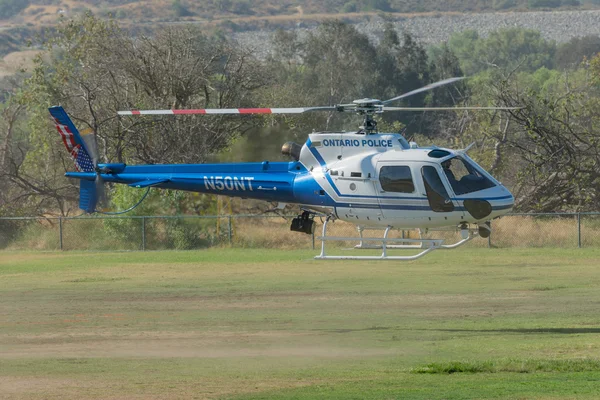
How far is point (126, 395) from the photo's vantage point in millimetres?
15461

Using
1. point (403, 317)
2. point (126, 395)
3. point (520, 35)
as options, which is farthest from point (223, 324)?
point (520, 35)

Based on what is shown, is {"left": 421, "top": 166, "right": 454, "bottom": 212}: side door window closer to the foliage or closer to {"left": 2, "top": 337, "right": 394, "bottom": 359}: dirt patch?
{"left": 2, "top": 337, "right": 394, "bottom": 359}: dirt patch

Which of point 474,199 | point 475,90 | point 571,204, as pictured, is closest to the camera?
point 474,199

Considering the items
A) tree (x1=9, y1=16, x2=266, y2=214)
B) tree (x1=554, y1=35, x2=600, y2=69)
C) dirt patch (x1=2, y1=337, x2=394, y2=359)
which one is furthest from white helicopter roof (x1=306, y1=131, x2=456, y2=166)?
tree (x1=554, y1=35, x2=600, y2=69)

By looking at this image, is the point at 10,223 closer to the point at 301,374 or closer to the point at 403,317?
the point at 403,317

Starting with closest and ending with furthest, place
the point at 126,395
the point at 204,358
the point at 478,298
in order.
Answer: the point at 126,395, the point at 204,358, the point at 478,298

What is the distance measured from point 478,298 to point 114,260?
52.8ft

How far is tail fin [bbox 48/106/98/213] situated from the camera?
26.2 meters

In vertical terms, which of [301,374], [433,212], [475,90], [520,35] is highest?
[520,35]

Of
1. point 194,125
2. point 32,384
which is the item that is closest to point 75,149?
point 32,384

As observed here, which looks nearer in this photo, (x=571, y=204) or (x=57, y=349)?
(x=57, y=349)

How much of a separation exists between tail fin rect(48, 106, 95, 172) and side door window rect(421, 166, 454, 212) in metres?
8.17

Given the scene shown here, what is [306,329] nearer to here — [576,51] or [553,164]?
[553,164]

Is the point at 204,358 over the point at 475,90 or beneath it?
beneath
